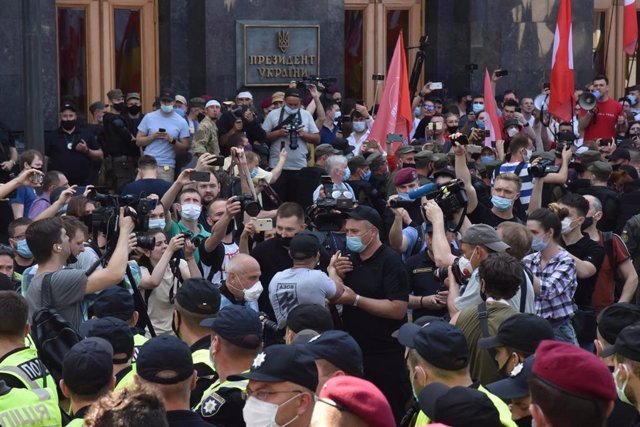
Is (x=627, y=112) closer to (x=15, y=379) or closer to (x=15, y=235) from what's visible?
(x=15, y=235)

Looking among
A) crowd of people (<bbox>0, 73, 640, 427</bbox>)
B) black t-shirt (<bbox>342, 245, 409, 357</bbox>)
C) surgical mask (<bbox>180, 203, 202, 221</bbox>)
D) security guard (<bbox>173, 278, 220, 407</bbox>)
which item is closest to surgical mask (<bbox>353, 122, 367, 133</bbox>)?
crowd of people (<bbox>0, 73, 640, 427</bbox>)

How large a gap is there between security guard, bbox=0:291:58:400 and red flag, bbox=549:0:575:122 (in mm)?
11226

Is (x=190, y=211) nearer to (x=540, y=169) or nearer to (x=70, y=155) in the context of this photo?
(x=540, y=169)

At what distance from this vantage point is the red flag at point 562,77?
16625mm

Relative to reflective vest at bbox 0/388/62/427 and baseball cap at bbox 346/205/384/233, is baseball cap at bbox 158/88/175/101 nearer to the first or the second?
baseball cap at bbox 346/205/384/233

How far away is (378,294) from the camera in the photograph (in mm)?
8922

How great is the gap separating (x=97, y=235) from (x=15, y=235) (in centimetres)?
112

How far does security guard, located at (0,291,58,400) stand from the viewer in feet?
20.4

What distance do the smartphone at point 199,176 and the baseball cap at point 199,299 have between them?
12.8 ft

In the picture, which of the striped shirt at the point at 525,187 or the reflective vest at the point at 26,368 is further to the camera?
the striped shirt at the point at 525,187

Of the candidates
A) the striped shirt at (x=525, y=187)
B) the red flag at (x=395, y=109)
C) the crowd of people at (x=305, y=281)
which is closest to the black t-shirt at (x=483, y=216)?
the crowd of people at (x=305, y=281)

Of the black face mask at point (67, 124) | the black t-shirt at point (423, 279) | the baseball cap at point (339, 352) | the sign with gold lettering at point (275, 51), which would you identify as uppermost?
the sign with gold lettering at point (275, 51)

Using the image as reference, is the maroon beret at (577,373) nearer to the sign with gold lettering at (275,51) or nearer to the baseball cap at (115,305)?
the baseball cap at (115,305)

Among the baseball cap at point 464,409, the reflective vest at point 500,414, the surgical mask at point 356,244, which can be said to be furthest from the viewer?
the surgical mask at point 356,244
